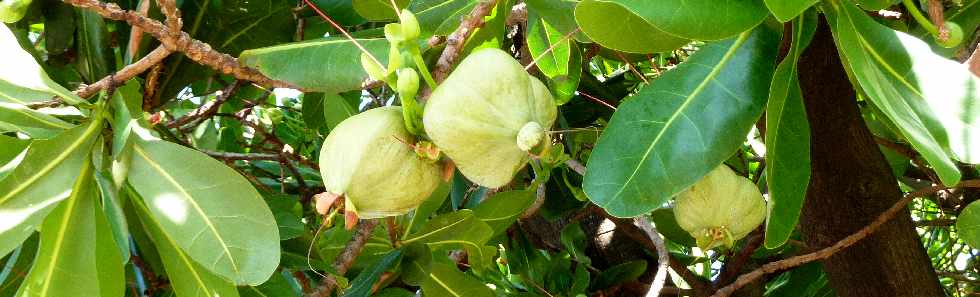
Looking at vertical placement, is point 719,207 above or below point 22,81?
below

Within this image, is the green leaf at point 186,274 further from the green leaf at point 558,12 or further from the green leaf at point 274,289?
the green leaf at point 558,12

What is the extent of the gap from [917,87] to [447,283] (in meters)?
0.89

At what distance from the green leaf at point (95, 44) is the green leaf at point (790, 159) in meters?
1.27

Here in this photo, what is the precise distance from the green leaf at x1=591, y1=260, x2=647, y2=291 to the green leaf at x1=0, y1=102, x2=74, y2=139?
1.35 m

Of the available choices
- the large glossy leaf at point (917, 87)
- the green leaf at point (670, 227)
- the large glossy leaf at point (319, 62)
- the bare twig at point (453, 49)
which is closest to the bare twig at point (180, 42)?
the large glossy leaf at point (319, 62)

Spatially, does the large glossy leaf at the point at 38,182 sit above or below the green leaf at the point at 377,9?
below

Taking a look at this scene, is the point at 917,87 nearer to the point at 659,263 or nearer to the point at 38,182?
the point at 659,263

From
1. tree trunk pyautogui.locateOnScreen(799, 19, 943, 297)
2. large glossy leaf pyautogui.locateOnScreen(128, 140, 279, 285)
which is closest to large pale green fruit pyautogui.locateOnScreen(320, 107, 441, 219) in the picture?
large glossy leaf pyautogui.locateOnScreen(128, 140, 279, 285)

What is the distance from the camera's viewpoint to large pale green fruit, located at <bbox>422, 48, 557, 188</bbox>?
3.18ft

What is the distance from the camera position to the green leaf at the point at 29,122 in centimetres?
126

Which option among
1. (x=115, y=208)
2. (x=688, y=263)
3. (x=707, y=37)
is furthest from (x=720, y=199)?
(x=688, y=263)

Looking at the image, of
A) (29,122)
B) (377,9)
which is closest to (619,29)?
(377,9)

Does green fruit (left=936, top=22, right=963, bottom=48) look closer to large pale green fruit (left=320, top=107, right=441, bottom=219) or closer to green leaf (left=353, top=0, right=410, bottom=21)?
large pale green fruit (left=320, top=107, right=441, bottom=219)

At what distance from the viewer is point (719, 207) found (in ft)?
4.34
